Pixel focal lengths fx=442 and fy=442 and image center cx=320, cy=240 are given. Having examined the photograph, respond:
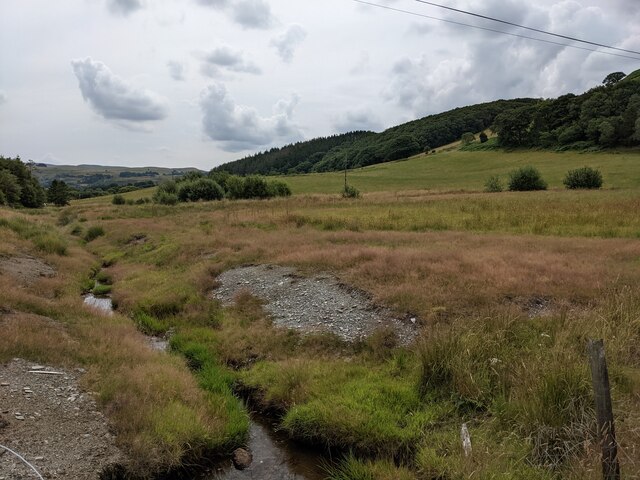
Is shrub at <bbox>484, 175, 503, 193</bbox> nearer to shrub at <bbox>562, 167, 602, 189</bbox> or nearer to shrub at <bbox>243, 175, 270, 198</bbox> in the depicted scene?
shrub at <bbox>562, 167, 602, 189</bbox>

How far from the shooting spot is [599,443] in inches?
231

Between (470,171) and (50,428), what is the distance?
127496 millimetres

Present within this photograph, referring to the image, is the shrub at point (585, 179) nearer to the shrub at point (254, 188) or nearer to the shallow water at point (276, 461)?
the shrub at point (254, 188)

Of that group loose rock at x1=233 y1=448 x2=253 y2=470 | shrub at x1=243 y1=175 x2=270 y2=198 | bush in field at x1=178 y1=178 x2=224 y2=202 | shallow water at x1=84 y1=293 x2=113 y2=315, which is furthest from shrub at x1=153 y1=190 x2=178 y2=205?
loose rock at x1=233 y1=448 x2=253 y2=470

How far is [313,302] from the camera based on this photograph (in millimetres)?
16062

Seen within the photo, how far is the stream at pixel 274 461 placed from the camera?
806cm

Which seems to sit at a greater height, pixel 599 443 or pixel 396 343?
pixel 599 443

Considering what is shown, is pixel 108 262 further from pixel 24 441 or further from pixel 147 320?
pixel 24 441

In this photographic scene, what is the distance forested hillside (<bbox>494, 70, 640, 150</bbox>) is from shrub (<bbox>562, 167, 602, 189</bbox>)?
141 feet

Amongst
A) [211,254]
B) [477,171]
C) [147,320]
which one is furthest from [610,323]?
[477,171]

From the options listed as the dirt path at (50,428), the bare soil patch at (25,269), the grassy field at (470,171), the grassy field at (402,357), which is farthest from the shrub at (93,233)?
the grassy field at (470,171)

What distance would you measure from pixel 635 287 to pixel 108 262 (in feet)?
99.6

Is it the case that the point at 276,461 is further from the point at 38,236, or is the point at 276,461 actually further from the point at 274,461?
the point at 38,236

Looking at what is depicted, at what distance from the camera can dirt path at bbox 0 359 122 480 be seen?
23.3 feet
